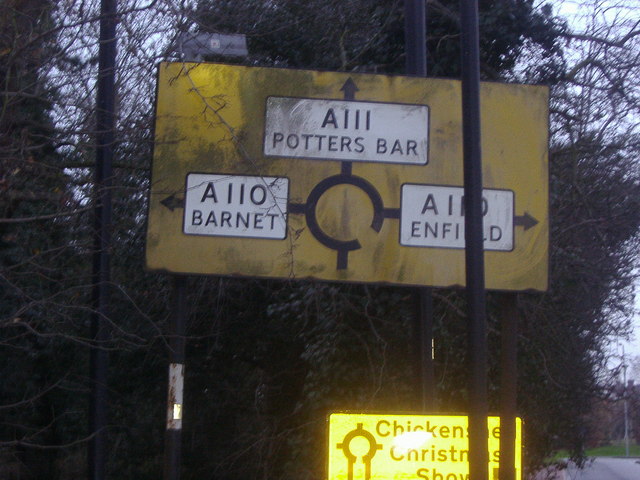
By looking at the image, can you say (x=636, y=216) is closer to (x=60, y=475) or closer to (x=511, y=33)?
(x=511, y=33)

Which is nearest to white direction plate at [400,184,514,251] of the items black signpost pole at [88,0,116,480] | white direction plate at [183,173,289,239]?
white direction plate at [183,173,289,239]

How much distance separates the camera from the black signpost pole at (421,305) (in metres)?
8.20

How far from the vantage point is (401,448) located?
634cm

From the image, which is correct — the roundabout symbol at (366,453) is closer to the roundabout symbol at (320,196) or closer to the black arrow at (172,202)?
the roundabout symbol at (320,196)

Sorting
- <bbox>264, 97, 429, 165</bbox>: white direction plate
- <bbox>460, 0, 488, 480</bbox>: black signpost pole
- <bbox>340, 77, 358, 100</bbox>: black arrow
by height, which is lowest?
<bbox>460, 0, 488, 480</bbox>: black signpost pole

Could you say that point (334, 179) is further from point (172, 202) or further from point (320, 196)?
point (172, 202)

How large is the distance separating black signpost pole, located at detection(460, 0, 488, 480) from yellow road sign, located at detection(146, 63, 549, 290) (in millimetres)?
1503

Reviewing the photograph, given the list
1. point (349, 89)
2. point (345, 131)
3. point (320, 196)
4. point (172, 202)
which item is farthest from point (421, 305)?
point (172, 202)

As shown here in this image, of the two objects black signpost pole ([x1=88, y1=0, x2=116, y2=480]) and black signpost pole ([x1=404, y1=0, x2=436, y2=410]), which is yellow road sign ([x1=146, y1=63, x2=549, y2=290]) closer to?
black signpost pole ([x1=404, y1=0, x2=436, y2=410])

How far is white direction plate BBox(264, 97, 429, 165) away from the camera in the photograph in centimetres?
749

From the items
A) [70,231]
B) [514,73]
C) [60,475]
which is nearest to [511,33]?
[514,73]

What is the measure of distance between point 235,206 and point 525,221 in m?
2.37

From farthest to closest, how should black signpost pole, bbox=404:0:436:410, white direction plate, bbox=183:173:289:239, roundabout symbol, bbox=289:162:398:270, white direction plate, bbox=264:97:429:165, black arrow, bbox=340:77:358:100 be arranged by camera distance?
black signpost pole, bbox=404:0:436:410, black arrow, bbox=340:77:358:100, white direction plate, bbox=264:97:429:165, roundabout symbol, bbox=289:162:398:270, white direction plate, bbox=183:173:289:239

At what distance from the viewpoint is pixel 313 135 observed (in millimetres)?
7516
